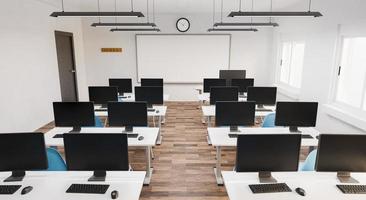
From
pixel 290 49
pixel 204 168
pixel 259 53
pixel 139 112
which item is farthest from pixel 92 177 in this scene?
pixel 259 53

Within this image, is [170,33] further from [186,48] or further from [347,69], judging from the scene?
[347,69]

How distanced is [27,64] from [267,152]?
5.16 m

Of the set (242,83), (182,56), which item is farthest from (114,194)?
(182,56)

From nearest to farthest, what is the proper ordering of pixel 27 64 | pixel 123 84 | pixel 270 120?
pixel 270 120 < pixel 27 64 < pixel 123 84

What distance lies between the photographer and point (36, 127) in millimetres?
5633

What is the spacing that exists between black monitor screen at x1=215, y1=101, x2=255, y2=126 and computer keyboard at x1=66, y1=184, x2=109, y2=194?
1856mm

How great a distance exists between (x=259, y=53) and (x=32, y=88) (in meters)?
6.64

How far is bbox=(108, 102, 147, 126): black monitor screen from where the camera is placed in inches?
140

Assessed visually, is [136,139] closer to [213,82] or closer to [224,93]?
[224,93]

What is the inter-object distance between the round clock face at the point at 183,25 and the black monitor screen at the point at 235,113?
5.22 m

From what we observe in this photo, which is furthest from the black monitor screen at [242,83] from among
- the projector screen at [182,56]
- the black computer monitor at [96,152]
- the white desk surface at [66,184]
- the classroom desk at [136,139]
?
the black computer monitor at [96,152]

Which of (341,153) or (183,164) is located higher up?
(341,153)

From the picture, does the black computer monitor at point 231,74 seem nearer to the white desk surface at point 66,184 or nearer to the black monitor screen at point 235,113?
the black monitor screen at point 235,113

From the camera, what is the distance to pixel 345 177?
235cm
